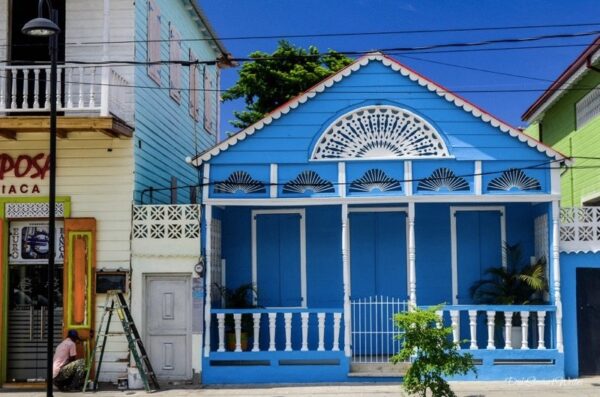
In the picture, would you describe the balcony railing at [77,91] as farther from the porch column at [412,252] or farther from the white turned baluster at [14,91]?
the porch column at [412,252]

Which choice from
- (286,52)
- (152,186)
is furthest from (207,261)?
(286,52)

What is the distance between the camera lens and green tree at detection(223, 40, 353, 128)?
2962 cm

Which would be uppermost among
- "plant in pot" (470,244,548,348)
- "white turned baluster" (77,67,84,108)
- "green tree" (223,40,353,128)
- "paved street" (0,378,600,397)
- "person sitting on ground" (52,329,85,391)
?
"green tree" (223,40,353,128)

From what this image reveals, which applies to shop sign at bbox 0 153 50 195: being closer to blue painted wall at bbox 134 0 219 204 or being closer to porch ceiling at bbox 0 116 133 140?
porch ceiling at bbox 0 116 133 140

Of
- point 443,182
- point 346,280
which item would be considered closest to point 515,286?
point 443,182

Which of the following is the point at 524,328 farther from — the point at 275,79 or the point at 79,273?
the point at 275,79

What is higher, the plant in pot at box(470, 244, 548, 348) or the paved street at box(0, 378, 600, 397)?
the plant in pot at box(470, 244, 548, 348)

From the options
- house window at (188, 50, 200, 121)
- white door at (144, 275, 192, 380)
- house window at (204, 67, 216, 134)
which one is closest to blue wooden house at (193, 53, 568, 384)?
white door at (144, 275, 192, 380)

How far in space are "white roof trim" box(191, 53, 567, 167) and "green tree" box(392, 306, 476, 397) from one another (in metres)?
4.68

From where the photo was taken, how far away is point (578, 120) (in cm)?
2003

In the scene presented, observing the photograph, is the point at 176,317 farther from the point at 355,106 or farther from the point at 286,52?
the point at 286,52

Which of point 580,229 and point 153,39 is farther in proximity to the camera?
point 153,39

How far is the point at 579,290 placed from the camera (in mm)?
15312

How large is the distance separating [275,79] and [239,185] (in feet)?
49.6
